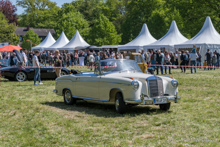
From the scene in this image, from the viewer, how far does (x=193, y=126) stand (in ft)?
23.9

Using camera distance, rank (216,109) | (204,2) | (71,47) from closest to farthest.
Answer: (216,109) → (71,47) → (204,2)

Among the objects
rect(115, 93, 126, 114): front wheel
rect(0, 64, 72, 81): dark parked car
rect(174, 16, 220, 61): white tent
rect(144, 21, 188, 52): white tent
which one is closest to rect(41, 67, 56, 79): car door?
rect(0, 64, 72, 81): dark parked car

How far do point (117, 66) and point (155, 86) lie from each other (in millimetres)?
1565

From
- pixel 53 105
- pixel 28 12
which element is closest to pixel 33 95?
pixel 53 105

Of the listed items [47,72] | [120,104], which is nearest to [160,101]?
[120,104]

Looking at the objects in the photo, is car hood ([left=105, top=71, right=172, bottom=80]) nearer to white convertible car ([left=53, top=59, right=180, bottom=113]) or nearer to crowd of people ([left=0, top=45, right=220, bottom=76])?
white convertible car ([left=53, top=59, right=180, bottom=113])

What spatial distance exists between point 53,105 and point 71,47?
39203mm

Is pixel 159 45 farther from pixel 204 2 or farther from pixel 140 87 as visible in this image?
pixel 140 87

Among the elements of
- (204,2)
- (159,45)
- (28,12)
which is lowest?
(159,45)

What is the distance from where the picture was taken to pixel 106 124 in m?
7.74

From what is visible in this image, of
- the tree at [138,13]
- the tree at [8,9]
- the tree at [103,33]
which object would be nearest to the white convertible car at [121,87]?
the tree at [103,33]

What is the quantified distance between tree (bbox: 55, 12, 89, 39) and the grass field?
7077 centimetres

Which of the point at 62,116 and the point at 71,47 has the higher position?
the point at 71,47

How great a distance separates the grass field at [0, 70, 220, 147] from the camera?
20.5 feet
